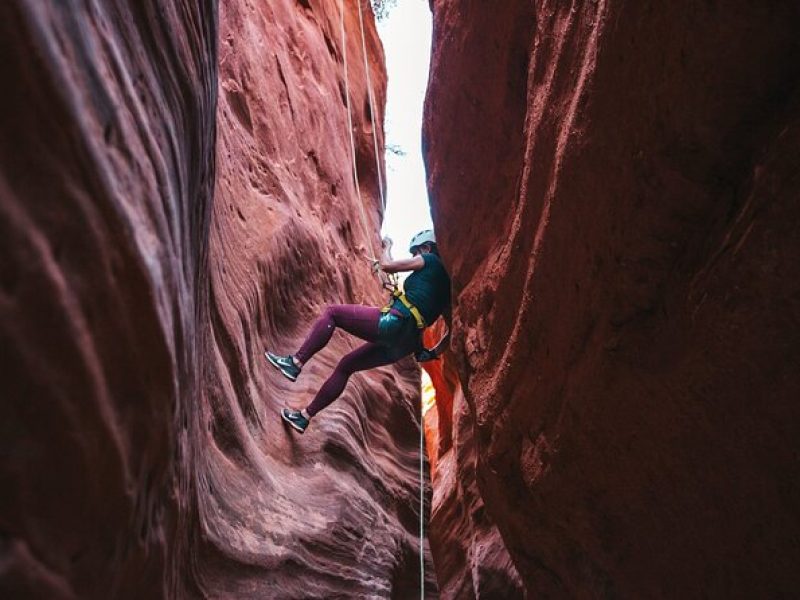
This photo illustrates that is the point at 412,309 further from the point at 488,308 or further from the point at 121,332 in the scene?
the point at 121,332

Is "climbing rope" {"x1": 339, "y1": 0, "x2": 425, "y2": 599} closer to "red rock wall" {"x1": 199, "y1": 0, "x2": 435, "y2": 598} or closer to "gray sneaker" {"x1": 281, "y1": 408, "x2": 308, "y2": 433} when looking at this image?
"red rock wall" {"x1": 199, "y1": 0, "x2": 435, "y2": 598}

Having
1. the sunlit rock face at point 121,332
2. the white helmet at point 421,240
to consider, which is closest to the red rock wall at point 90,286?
the sunlit rock face at point 121,332

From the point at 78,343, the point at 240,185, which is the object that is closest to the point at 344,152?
the point at 240,185

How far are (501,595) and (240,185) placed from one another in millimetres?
4139

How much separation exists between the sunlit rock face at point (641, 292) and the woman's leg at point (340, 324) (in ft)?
5.95

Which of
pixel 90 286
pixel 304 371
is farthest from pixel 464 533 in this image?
pixel 90 286

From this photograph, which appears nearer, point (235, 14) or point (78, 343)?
point (78, 343)

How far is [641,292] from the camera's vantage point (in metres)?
2.84

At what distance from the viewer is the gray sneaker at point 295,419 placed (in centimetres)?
588

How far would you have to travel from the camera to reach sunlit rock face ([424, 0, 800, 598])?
2.29 m

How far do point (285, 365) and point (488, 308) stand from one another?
210 cm

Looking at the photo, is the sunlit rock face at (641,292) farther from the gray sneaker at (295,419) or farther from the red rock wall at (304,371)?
the gray sneaker at (295,419)

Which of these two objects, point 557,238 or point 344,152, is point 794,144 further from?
point 344,152

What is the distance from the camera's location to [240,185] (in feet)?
20.6
